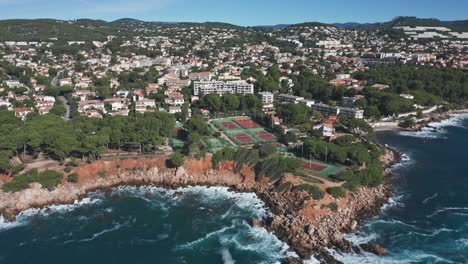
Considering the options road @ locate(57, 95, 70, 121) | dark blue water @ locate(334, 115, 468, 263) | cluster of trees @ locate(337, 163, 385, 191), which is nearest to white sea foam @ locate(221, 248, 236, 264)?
dark blue water @ locate(334, 115, 468, 263)

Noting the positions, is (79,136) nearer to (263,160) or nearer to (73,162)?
(73,162)

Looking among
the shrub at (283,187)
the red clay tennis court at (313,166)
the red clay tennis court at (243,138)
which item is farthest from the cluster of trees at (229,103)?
the shrub at (283,187)

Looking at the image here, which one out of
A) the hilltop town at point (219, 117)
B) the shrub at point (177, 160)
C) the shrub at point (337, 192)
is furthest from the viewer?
Answer: the shrub at point (177, 160)

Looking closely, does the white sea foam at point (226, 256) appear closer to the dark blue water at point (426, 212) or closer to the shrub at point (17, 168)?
the dark blue water at point (426, 212)

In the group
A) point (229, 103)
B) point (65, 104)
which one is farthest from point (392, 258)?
point (65, 104)

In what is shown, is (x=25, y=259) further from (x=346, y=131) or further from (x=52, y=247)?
(x=346, y=131)
